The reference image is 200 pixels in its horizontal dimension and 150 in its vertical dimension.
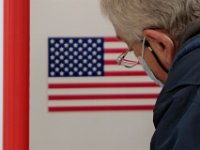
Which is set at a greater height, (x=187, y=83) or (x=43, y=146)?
(x=187, y=83)

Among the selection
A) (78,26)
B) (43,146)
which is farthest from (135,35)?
(43,146)

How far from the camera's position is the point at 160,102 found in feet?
2.27

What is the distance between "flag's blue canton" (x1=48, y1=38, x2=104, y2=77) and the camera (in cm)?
243

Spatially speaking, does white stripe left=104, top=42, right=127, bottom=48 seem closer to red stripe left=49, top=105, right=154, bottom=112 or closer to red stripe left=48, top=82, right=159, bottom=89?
red stripe left=48, top=82, right=159, bottom=89

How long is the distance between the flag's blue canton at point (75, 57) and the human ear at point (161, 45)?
1.53m

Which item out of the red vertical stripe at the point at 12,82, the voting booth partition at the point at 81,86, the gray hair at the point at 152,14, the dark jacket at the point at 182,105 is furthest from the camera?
the voting booth partition at the point at 81,86

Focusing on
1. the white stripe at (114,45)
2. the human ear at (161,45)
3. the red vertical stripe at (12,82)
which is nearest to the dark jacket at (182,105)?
the human ear at (161,45)

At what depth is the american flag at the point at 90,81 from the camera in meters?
2.44

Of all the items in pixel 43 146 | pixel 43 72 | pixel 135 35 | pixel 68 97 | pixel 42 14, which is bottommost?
pixel 43 146

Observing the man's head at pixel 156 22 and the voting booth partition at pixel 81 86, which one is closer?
the man's head at pixel 156 22

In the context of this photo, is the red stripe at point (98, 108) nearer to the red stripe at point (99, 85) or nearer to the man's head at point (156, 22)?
the red stripe at point (99, 85)

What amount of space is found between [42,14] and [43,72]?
14.1 inches

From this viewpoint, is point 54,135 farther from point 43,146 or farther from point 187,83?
point 187,83

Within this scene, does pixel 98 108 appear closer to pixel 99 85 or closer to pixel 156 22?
pixel 99 85
